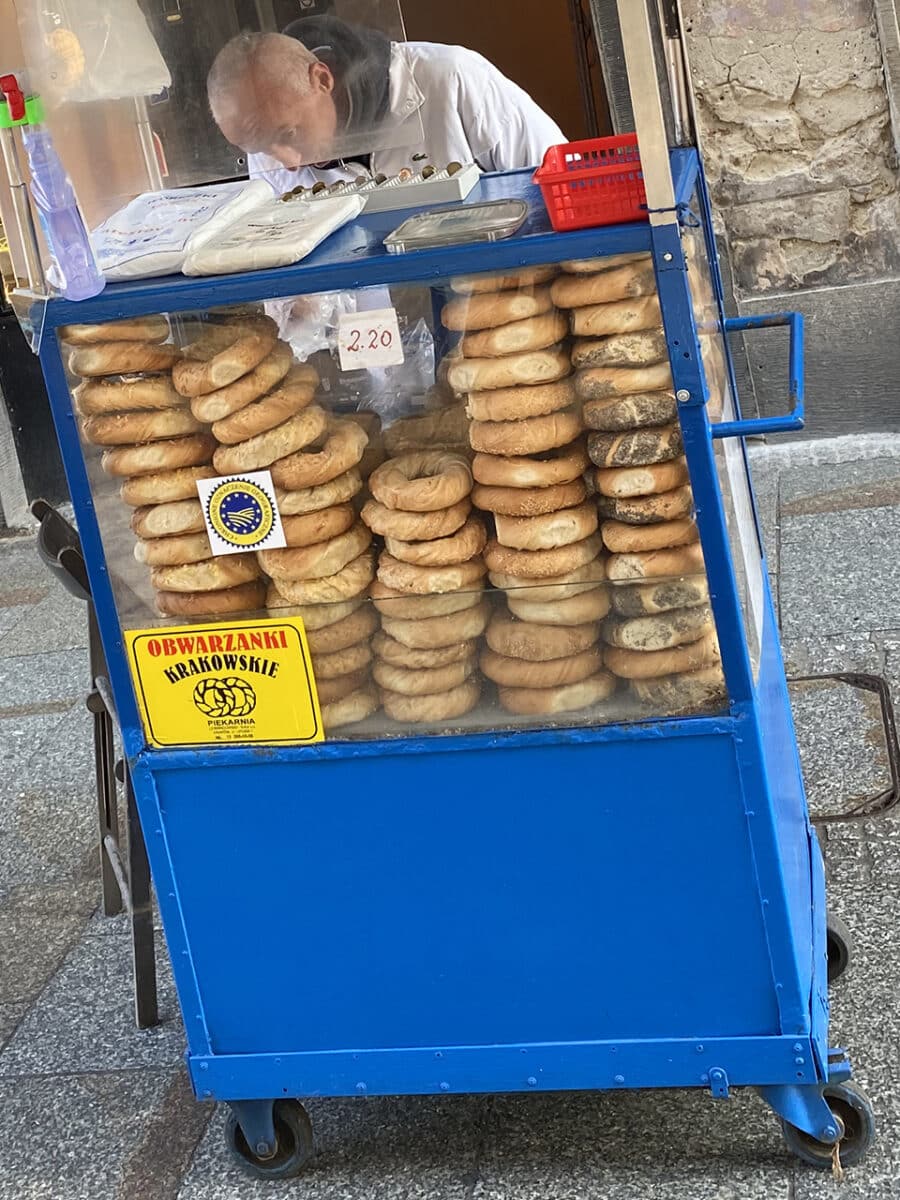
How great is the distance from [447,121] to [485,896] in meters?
2.25

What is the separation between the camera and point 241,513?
2.48 m

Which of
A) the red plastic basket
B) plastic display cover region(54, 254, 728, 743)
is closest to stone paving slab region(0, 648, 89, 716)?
plastic display cover region(54, 254, 728, 743)

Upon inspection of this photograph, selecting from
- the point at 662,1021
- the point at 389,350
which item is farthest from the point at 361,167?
the point at 662,1021

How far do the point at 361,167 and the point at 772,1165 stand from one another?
227cm

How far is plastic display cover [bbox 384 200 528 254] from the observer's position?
2.23m

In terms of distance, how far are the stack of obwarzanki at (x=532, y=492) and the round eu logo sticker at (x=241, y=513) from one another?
36 cm

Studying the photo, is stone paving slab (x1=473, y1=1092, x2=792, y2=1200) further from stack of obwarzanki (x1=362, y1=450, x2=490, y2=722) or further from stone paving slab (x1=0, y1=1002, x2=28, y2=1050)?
stone paving slab (x1=0, y1=1002, x2=28, y2=1050)

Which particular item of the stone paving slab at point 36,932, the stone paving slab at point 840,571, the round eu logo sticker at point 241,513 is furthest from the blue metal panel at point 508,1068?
the stone paving slab at point 840,571

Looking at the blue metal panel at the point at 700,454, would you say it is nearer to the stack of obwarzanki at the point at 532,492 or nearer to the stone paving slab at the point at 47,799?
the stack of obwarzanki at the point at 532,492

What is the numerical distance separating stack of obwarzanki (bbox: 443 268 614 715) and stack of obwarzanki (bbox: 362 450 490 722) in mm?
39

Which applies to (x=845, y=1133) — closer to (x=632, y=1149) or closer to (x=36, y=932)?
(x=632, y=1149)

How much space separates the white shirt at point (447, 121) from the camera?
3.08 metres

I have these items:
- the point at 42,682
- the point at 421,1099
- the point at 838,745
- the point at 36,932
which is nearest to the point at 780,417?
the point at 421,1099

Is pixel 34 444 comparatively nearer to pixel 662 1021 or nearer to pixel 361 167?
pixel 361 167
